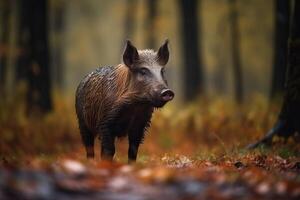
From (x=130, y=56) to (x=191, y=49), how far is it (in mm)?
16667

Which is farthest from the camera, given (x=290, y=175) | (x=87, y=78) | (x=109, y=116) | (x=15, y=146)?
(x=15, y=146)

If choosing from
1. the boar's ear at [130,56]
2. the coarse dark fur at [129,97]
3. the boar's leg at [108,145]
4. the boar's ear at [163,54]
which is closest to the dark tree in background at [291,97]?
the coarse dark fur at [129,97]

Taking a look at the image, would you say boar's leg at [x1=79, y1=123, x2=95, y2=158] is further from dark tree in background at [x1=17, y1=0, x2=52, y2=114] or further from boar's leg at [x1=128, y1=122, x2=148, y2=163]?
dark tree in background at [x1=17, y1=0, x2=52, y2=114]

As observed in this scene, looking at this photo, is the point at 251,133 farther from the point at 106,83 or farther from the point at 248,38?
the point at 248,38

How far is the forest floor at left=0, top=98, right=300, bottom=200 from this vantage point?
16.4 feet

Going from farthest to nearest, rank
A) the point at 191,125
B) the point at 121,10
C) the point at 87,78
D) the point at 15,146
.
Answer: the point at 121,10, the point at 191,125, the point at 15,146, the point at 87,78

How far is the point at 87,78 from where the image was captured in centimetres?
1126

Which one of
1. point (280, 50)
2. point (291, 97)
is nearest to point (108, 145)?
point (291, 97)

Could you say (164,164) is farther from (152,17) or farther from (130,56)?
(152,17)

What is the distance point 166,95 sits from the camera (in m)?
8.73

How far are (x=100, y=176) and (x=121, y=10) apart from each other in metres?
34.9

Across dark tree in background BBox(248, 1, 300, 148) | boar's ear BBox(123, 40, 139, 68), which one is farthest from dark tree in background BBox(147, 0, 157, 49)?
boar's ear BBox(123, 40, 139, 68)

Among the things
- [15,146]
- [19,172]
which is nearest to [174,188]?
[19,172]

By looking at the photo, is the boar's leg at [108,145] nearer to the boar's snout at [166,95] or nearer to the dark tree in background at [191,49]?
the boar's snout at [166,95]
